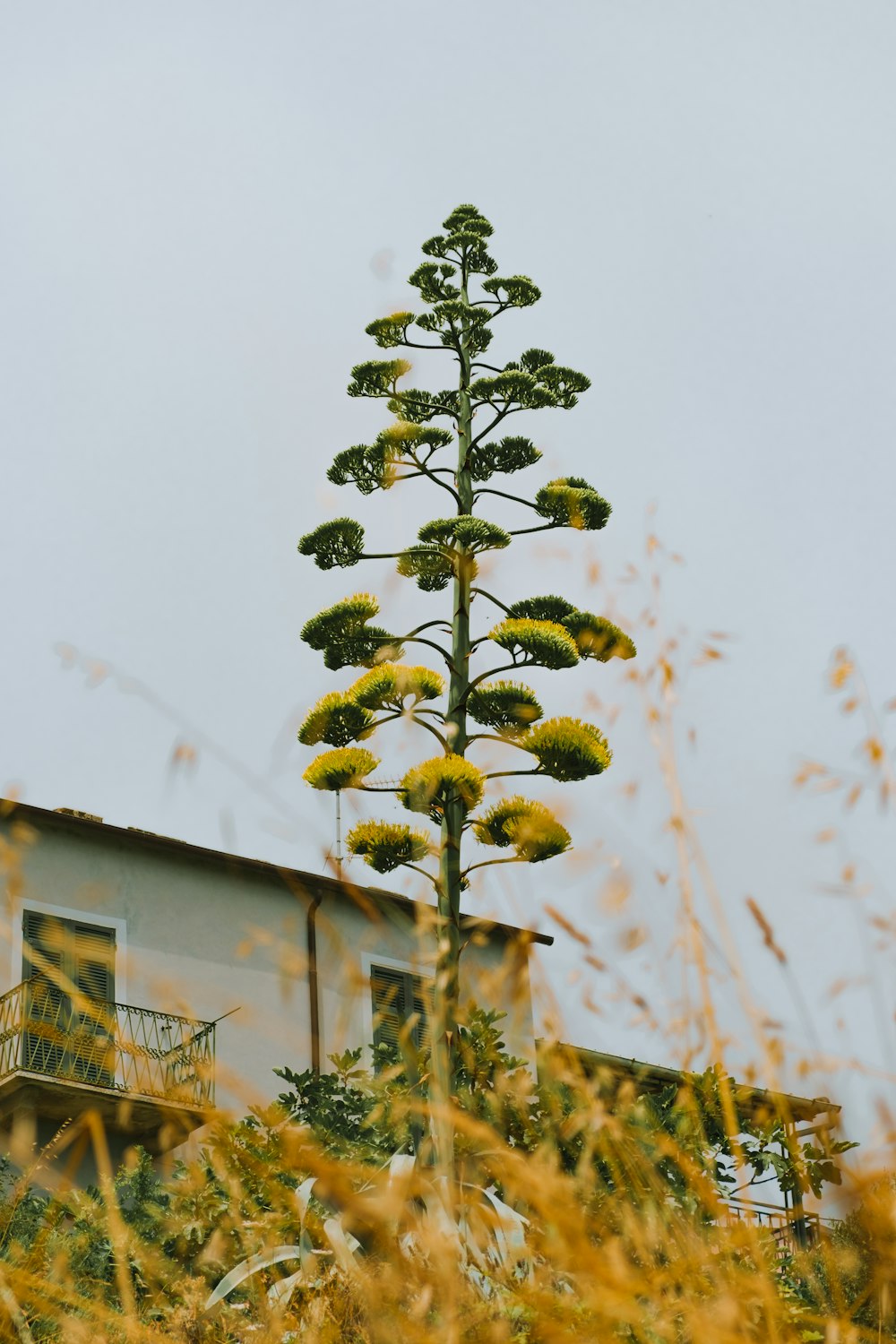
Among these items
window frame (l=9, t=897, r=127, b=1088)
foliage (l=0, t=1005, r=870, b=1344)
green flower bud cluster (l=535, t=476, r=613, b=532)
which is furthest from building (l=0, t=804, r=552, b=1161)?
foliage (l=0, t=1005, r=870, b=1344)

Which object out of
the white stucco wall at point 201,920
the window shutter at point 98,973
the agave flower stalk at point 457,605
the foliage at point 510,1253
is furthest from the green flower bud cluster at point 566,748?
the window shutter at point 98,973

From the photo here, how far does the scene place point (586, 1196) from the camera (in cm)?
232

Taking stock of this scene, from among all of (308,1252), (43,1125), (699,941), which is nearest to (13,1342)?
(308,1252)

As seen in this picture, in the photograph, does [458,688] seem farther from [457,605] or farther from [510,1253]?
[510,1253]

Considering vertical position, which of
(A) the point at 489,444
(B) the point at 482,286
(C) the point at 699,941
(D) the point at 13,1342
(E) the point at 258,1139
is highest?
(B) the point at 482,286

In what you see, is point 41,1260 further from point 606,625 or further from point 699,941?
point 606,625

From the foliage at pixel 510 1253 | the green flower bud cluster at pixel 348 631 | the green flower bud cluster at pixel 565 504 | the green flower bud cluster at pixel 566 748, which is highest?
the green flower bud cluster at pixel 565 504

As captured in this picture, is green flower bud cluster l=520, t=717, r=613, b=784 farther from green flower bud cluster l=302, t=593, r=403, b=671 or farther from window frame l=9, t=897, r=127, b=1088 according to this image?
window frame l=9, t=897, r=127, b=1088

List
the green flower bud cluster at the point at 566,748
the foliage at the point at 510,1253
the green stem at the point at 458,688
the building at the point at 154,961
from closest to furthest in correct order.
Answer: the foliage at the point at 510,1253
the green stem at the point at 458,688
the green flower bud cluster at the point at 566,748
the building at the point at 154,961

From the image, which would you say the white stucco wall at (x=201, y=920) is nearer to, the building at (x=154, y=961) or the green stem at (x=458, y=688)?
the building at (x=154, y=961)

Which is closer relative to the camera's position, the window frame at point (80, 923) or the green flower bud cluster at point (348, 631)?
the green flower bud cluster at point (348, 631)

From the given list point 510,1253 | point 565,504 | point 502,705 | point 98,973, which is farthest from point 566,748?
point 98,973

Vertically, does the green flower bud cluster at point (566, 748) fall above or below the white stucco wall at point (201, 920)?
below

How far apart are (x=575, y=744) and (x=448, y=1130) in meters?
4.98
